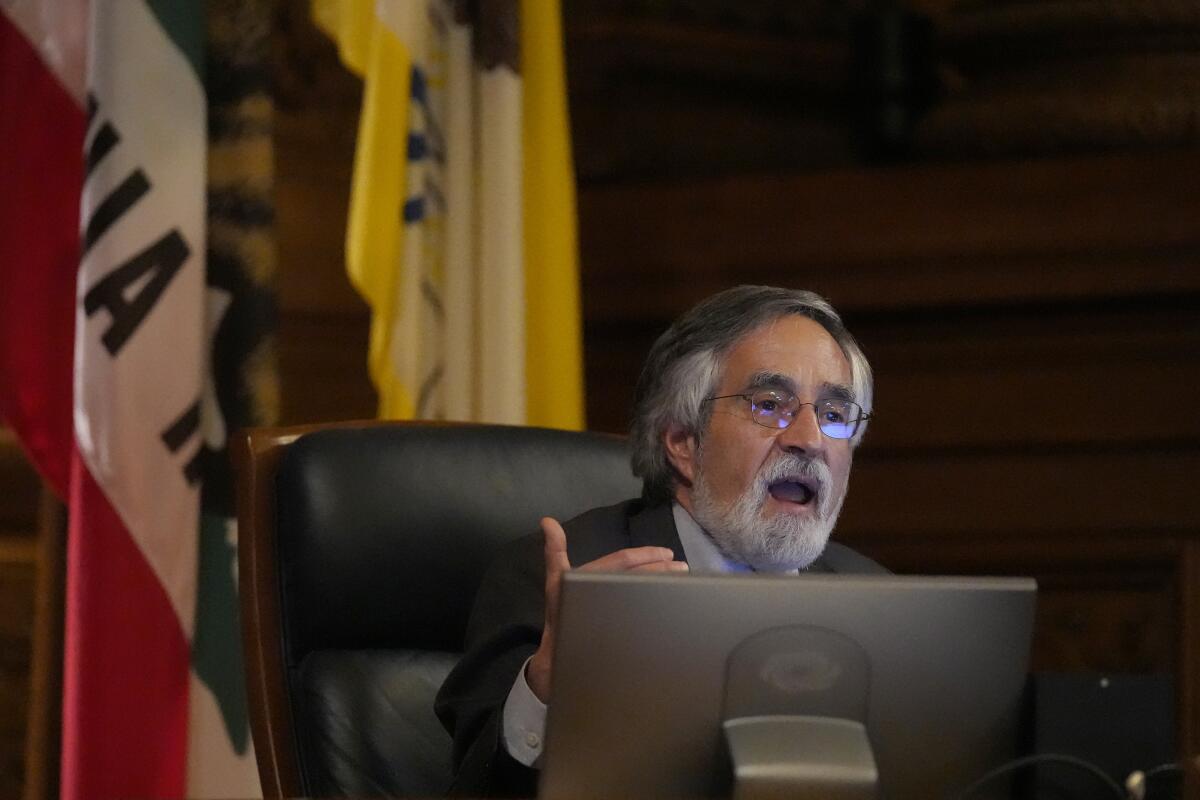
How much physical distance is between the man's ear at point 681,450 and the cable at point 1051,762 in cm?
86

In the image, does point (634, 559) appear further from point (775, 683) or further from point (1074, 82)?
point (1074, 82)

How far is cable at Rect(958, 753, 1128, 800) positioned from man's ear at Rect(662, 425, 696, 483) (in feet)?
2.82

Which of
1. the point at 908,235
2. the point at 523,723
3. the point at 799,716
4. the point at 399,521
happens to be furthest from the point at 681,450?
the point at 908,235

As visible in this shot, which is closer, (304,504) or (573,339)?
(304,504)

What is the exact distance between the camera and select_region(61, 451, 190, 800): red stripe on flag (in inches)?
103

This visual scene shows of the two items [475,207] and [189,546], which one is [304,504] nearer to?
[189,546]

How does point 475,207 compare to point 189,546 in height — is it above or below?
above

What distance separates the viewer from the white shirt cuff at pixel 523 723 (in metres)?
1.53

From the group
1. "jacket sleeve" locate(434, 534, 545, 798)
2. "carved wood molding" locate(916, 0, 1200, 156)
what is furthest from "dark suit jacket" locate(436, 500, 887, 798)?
"carved wood molding" locate(916, 0, 1200, 156)

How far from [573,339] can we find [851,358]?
1.10 metres

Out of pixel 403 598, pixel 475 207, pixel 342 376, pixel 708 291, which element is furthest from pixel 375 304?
pixel 403 598

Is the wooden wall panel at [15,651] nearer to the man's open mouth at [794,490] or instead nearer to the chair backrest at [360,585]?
the chair backrest at [360,585]

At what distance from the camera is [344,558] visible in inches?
73.0

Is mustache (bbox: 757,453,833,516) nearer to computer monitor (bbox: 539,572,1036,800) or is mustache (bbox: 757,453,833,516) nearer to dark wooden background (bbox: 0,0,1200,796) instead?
computer monitor (bbox: 539,572,1036,800)
